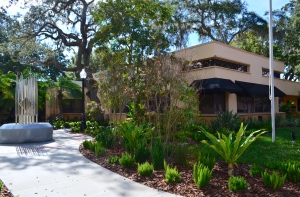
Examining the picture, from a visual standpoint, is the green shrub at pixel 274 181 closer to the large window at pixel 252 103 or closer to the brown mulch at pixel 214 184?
the brown mulch at pixel 214 184

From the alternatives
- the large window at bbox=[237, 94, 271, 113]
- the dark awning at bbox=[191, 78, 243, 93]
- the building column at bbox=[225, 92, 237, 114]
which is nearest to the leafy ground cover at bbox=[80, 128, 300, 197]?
the dark awning at bbox=[191, 78, 243, 93]

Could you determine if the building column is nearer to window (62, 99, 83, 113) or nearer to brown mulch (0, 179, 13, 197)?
brown mulch (0, 179, 13, 197)

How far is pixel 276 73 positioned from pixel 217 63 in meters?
11.4

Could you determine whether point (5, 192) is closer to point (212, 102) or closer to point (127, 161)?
point (127, 161)

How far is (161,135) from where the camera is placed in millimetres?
8172

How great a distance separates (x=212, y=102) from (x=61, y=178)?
13816mm

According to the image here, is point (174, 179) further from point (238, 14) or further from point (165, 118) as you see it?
point (238, 14)

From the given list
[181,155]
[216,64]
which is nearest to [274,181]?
[181,155]

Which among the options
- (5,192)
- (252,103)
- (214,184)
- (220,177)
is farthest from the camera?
(252,103)

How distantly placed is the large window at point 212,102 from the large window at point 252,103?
→ 2.36 m

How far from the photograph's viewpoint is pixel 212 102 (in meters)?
18.4

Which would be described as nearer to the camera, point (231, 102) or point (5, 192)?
point (5, 192)

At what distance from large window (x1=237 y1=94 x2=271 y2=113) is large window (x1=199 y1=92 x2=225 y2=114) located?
2364 mm

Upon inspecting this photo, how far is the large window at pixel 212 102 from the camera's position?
722 inches
